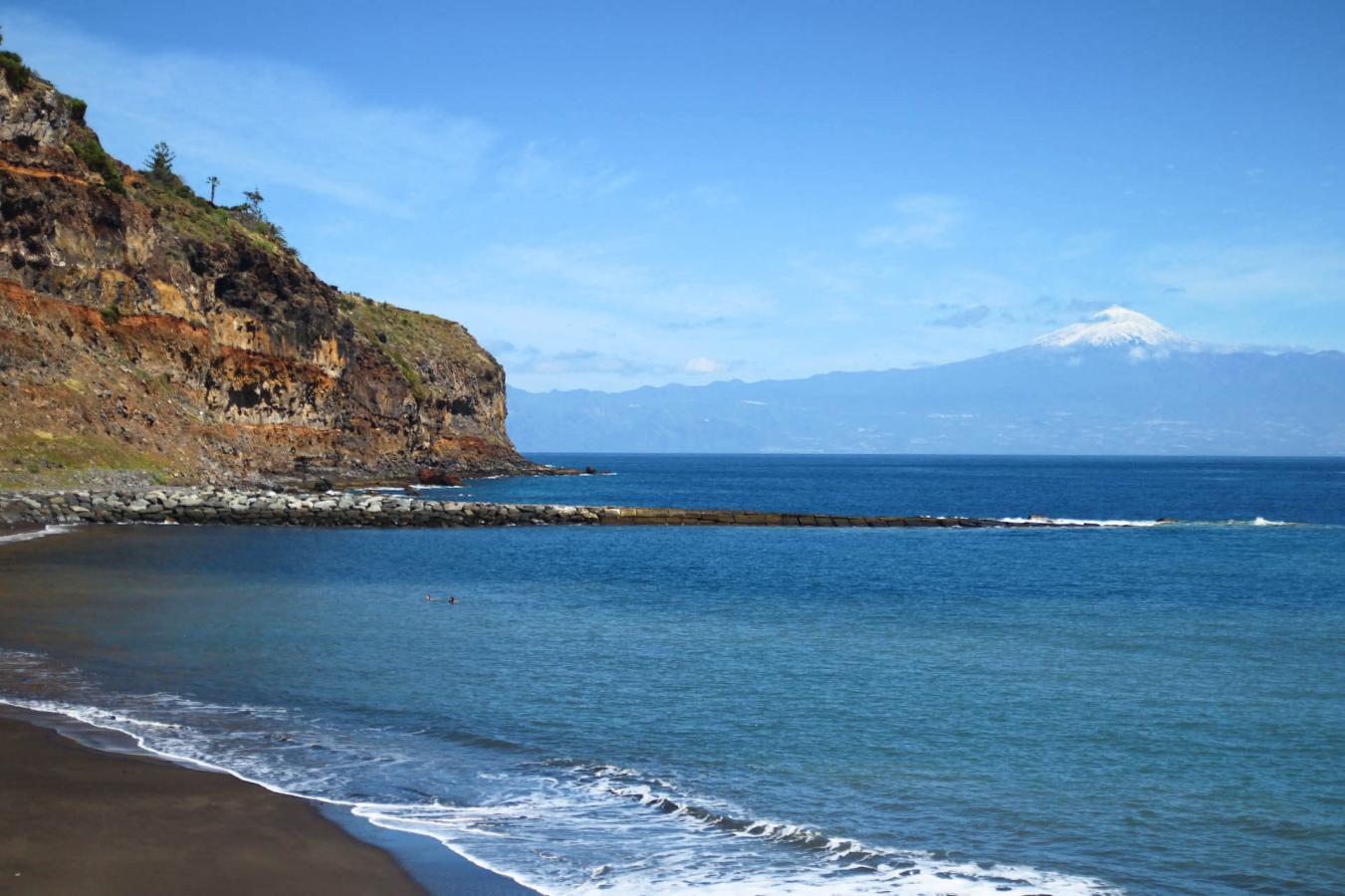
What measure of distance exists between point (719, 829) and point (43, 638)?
1704 centimetres

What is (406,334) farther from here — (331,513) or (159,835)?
(159,835)

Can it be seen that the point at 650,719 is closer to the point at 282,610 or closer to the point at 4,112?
the point at 282,610

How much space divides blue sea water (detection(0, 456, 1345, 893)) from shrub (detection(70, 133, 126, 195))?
35333 millimetres

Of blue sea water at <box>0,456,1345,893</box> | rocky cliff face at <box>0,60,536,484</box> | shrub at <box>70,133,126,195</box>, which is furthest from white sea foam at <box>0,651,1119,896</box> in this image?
shrub at <box>70,133,126,195</box>

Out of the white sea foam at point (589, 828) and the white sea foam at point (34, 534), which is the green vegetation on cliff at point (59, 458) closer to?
the white sea foam at point (34, 534)

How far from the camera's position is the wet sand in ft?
32.5

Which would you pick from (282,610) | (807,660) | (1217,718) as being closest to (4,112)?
(282,610)

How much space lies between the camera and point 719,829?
483 inches

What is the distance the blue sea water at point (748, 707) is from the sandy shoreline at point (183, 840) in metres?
0.60

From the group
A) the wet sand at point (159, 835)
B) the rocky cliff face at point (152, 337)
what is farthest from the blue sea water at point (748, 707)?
the rocky cliff face at point (152, 337)

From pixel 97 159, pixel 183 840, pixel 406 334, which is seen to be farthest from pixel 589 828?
pixel 406 334

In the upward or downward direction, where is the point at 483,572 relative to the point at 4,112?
downward

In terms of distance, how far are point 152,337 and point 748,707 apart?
57.5 m

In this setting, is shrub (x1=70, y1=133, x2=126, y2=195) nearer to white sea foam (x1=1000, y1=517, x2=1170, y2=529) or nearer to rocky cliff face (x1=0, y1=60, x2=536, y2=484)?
rocky cliff face (x1=0, y1=60, x2=536, y2=484)
